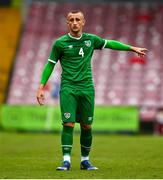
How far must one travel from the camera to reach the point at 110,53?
113 feet

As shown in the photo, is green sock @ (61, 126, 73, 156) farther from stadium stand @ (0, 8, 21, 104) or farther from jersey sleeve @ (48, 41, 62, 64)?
stadium stand @ (0, 8, 21, 104)

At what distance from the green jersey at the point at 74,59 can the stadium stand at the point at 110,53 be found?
1985 cm

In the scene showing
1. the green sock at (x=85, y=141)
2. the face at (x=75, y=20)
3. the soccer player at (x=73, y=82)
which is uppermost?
the face at (x=75, y=20)

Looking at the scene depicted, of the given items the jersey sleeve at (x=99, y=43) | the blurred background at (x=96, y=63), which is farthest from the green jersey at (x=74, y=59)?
the blurred background at (x=96, y=63)

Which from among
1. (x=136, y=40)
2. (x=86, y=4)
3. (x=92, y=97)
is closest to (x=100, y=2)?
(x=86, y=4)

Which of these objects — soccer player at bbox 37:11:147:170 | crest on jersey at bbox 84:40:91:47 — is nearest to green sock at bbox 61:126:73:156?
soccer player at bbox 37:11:147:170

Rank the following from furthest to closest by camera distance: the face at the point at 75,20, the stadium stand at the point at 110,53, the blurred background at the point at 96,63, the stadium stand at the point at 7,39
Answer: the stadium stand at the point at 7,39, the stadium stand at the point at 110,53, the blurred background at the point at 96,63, the face at the point at 75,20

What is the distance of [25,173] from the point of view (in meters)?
10.4

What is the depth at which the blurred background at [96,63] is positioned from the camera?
1099 inches

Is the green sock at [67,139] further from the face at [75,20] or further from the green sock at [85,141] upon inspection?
the face at [75,20]

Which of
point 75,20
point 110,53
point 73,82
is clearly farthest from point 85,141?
point 110,53

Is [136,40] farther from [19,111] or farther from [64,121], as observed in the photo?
[64,121]

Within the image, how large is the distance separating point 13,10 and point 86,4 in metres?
3.65

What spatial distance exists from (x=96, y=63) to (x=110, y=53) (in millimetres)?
1048
